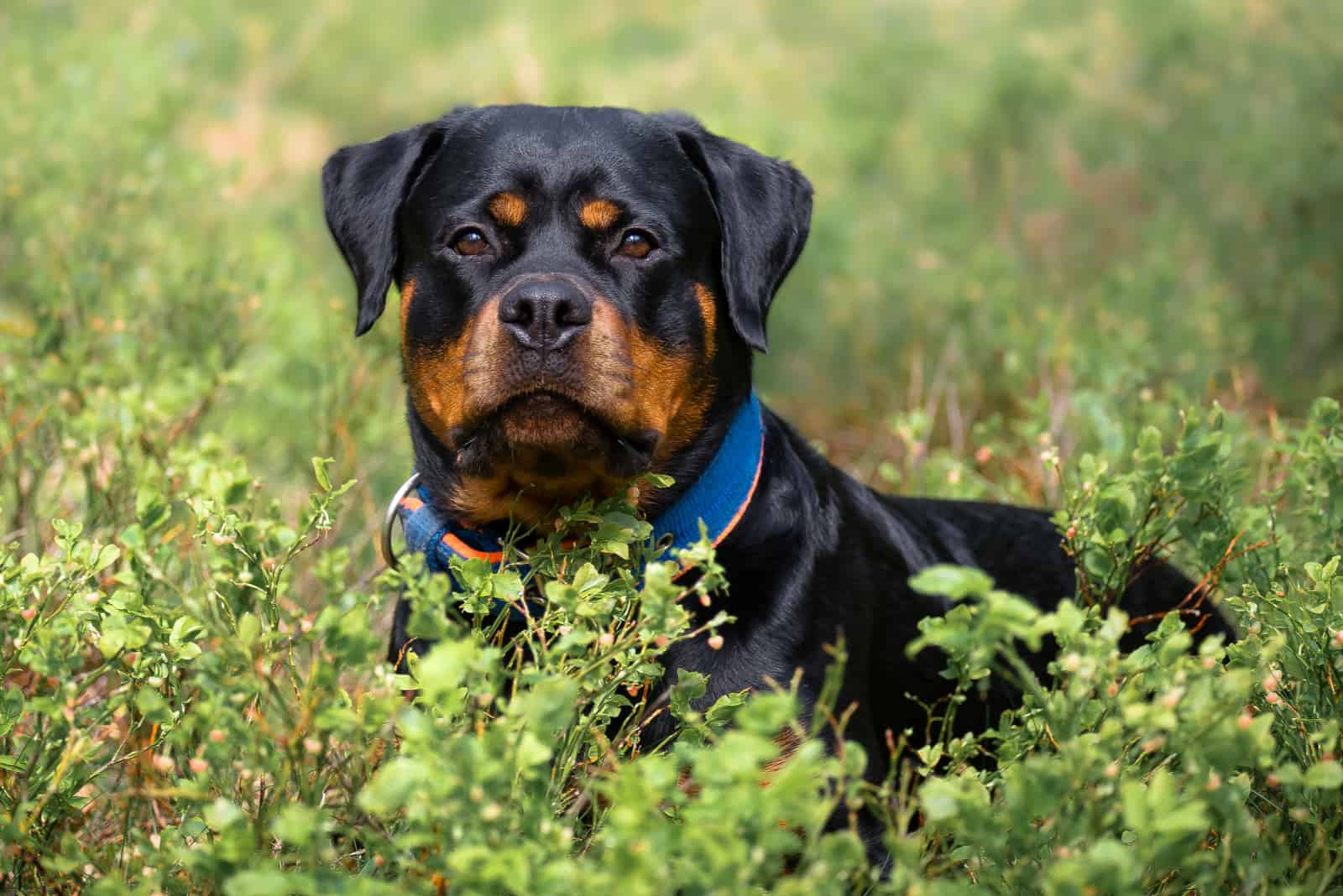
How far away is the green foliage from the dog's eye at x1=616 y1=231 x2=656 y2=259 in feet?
2.01

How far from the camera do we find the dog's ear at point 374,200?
9.80ft

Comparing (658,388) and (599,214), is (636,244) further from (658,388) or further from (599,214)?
(658,388)

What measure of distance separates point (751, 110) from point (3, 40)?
458cm

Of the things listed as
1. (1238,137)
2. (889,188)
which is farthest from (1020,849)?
(889,188)

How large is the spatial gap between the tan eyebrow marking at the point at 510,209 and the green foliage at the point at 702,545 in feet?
2.02

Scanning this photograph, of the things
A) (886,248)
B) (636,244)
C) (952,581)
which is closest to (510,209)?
(636,244)

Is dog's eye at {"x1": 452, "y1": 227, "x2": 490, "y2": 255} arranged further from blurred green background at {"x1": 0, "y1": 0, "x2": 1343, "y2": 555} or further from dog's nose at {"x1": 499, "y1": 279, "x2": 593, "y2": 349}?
blurred green background at {"x1": 0, "y1": 0, "x2": 1343, "y2": 555}

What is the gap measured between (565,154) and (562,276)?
394 mm

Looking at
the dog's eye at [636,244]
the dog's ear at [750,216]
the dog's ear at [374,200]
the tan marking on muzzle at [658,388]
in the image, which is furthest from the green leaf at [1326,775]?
the dog's ear at [374,200]

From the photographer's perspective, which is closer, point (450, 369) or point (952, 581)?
point (952, 581)

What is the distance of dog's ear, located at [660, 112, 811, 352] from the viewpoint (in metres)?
2.87

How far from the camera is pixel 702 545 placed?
1.90 meters

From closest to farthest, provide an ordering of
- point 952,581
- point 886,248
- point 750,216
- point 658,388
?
1. point 952,581
2. point 658,388
3. point 750,216
4. point 886,248

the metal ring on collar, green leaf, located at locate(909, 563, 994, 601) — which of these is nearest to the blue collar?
the metal ring on collar
